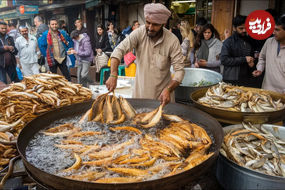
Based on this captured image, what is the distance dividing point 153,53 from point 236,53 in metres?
2.06

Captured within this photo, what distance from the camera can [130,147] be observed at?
1742 mm

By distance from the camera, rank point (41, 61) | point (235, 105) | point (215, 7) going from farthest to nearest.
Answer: point (215, 7), point (41, 61), point (235, 105)

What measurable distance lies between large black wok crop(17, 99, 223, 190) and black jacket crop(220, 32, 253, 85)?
2.25 metres

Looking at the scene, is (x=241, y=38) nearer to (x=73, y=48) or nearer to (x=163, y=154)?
(x=163, y=154)

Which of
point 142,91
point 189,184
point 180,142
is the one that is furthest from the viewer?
point 142,91

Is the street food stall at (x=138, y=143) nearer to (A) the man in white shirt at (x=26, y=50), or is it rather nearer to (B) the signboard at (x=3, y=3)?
(A) the man in white shirt at (x=26, y=50)

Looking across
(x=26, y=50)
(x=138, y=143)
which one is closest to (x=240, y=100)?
(x=138, y=143)

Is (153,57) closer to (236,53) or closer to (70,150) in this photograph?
(70,150)

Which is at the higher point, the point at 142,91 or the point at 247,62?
the point at 247,62

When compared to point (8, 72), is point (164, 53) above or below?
above

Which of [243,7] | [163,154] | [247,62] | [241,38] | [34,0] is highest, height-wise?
[34,0]

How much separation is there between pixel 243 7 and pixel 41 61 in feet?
25.1

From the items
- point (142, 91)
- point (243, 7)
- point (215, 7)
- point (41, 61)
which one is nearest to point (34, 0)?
point (41, 61)

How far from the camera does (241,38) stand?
432cm
